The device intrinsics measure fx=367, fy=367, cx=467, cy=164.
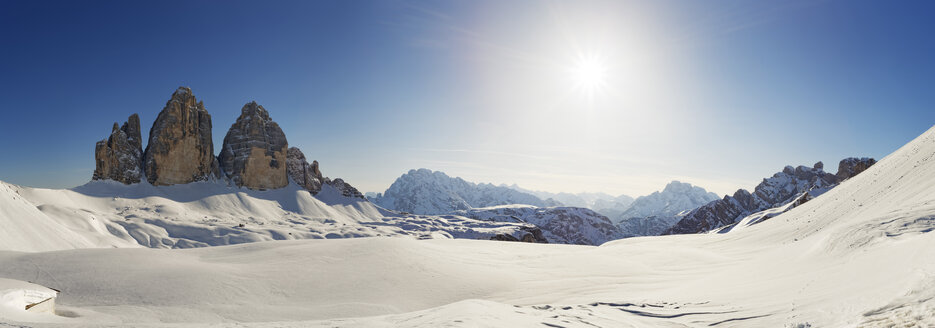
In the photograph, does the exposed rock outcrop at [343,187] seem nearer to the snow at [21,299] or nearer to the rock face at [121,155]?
the rock face at [121,155]

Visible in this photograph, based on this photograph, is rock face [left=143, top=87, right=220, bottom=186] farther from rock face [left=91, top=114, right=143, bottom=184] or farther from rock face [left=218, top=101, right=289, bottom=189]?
rock face [left=218, top=101, right=289, bottom=189]

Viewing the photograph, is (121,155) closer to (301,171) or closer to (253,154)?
(253,154)

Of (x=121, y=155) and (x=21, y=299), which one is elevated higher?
Result: (x=121, y=155)

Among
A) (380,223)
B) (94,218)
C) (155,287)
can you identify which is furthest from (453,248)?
(380,223)

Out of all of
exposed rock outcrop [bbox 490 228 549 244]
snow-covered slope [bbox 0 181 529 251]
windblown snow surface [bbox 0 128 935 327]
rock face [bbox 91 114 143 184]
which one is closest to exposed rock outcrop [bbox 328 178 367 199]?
snow-covered slope [bbox 0 181 529 251]

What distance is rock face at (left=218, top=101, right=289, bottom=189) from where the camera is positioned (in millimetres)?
101438

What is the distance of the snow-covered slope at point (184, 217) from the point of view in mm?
27375

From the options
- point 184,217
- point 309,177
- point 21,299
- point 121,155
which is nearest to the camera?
point 21,299

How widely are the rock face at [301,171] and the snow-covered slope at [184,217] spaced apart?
12.0 ft

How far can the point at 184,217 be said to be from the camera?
68.6m

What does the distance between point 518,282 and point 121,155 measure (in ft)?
341

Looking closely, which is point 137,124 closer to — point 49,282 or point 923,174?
point 49,282

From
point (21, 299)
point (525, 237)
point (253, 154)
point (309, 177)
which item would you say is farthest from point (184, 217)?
point (21, 299)

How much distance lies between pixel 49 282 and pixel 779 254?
76.4 ft
